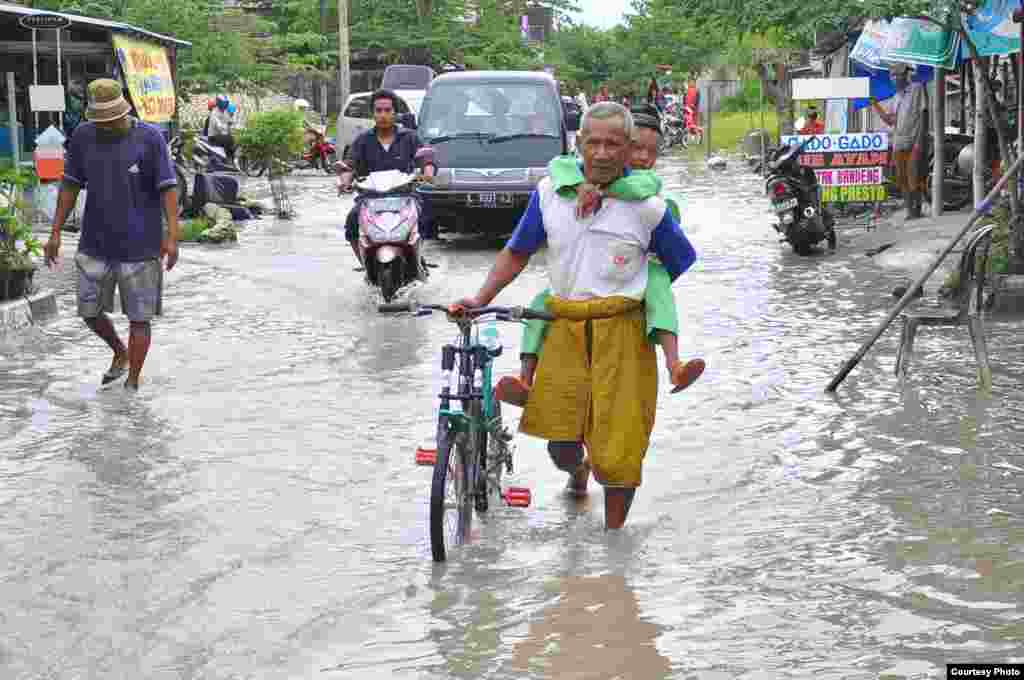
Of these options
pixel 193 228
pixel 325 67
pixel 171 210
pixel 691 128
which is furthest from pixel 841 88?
pixel 325 67

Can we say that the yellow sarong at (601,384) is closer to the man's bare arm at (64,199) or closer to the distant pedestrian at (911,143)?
the man's bare arm at (64,199)

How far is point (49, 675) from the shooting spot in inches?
195

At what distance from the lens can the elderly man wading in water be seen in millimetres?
6262

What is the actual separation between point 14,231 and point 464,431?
734 centimetres

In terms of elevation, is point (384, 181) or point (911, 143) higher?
point (911, 143)

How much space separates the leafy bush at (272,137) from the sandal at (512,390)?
16966 mm

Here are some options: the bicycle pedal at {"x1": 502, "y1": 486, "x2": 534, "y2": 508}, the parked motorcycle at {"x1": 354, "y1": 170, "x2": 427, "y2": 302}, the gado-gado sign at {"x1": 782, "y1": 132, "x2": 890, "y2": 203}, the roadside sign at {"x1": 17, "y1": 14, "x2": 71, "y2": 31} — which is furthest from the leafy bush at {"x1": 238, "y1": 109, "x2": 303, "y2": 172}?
the bicycle pedal at {"x1": 502, "y1": 486, "x2": 534, "y2": 508}

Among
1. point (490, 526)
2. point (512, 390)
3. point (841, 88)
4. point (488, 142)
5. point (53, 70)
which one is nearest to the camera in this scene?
point (512, 390)

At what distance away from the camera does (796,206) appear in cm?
1711

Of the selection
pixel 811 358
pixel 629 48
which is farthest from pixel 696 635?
pixel 629 48

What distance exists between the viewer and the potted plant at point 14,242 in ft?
40.8

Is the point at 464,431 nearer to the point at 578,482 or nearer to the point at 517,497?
the point at 517,497

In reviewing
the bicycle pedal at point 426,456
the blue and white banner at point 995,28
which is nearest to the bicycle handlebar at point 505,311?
the bicycle pedal at point 426,456

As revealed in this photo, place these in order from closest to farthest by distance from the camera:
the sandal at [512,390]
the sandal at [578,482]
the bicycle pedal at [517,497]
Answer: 1. the sandal at [512,390]
2. the bicycle pedal at [517,497]
3. the sandal at [578,482]
